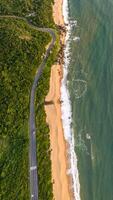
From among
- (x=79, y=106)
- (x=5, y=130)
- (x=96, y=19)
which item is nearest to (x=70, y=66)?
(x=79, y=106)

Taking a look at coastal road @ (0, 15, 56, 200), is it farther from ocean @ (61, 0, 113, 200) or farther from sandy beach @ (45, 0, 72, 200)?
ocean @ (61, 0, 113, 200)

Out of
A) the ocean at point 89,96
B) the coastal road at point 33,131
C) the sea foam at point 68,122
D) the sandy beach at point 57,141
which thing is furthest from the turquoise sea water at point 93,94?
the coastal road at point 33,131

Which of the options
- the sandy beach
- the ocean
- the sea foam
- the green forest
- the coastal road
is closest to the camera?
the green forest

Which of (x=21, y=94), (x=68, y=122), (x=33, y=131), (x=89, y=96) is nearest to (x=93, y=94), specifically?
(x=89, y=96)

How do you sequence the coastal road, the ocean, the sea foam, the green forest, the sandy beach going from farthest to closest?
1. the ocean
2. the sea foam
3. the sandy beach
4. the coastal road
5. the green forest

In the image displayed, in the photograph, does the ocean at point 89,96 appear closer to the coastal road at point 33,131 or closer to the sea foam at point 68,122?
the sea foam at point 68,122

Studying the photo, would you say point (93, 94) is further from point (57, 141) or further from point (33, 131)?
point (33, 131)

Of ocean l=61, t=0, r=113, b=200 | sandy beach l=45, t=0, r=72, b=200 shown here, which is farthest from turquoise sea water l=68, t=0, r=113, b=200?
sandy beach l=45, t=0, r=72, b=200
